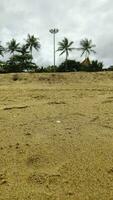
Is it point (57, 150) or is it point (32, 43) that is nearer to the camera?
point (57, 150)

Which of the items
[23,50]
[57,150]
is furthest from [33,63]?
[57,150]

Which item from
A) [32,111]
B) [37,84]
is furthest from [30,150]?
[37,84]

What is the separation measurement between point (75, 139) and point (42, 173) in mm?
1026

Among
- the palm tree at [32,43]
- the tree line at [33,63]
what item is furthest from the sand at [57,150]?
the palm tree at [32,43]

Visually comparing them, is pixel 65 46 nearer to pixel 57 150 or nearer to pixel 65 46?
pixel 65 46

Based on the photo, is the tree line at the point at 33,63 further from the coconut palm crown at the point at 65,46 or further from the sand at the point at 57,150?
the sand at the point at 57,150

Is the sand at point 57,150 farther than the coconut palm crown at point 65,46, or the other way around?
the coconut palm crown at point 65,46

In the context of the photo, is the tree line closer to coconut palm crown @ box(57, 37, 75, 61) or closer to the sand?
coconut palm crown @ box(57, 37, 75, 61)

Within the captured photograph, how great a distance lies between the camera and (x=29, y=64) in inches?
1837

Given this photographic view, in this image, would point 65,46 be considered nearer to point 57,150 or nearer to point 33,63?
point 33,63

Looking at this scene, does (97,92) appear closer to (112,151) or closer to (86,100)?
(86,100)

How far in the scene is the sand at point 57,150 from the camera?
5.11m

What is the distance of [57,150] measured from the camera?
19.5 ft

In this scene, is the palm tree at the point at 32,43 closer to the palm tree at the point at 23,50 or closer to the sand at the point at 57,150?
the palm tree at the point at 23,50
